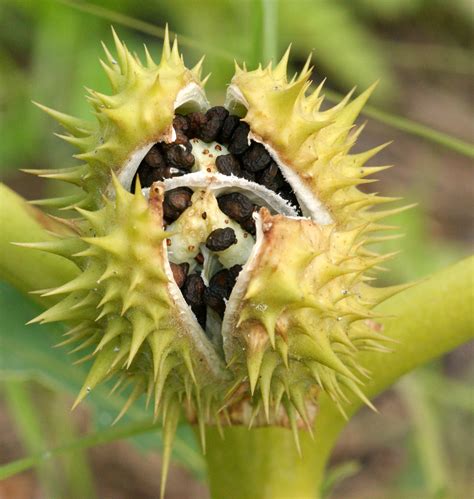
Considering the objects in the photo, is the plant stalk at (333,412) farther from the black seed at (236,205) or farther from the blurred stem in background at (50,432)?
the blurred stem in background at (50,432)

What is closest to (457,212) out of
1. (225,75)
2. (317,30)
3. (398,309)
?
(317,30)

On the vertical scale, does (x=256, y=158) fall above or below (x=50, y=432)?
above

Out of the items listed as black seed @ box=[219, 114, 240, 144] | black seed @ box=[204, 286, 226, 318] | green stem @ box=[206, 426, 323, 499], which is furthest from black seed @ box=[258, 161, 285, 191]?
green stem @ box=[206, 426, 323, 499]

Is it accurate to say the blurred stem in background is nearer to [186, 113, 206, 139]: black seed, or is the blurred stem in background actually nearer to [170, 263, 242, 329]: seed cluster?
[170, 263, 242, 329]: seed cluster

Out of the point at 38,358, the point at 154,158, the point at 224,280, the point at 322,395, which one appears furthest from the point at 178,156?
the point at 38,358

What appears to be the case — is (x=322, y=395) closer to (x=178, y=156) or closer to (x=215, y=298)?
(x=215, y=298)

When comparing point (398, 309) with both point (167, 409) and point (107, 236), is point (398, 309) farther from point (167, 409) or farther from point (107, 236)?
point (107, 236)

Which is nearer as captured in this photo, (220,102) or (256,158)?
(256,158)
